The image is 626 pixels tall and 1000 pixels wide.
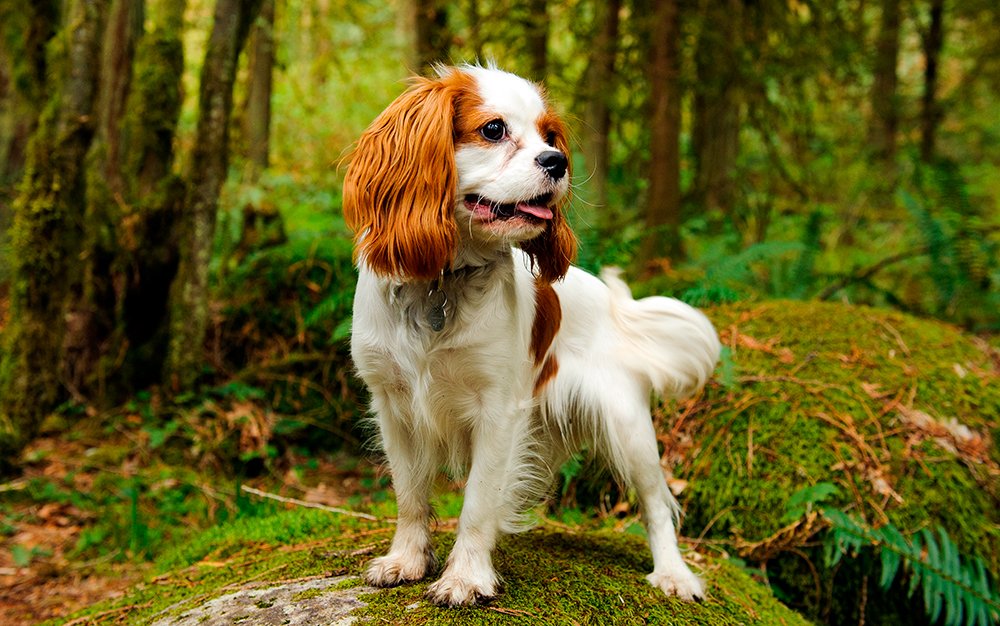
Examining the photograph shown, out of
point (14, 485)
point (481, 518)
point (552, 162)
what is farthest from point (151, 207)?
point (552, 162)

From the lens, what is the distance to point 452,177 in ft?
8.18

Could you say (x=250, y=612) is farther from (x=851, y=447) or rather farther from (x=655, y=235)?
(x=655, y=235)

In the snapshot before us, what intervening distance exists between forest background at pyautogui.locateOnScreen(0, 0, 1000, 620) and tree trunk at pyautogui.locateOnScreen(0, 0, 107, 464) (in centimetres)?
1

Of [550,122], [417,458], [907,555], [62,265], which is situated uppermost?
[550,122]

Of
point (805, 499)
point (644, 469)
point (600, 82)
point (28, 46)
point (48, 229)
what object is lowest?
point (805, 499)

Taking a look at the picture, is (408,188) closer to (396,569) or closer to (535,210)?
(535,210)

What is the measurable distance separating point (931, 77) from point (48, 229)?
11.8 metres

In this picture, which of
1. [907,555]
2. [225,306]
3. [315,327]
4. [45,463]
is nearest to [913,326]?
[907,555]

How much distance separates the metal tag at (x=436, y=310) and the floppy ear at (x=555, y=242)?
32 centimetres

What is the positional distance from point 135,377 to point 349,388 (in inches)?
58.0

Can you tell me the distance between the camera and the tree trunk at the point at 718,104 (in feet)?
24.7

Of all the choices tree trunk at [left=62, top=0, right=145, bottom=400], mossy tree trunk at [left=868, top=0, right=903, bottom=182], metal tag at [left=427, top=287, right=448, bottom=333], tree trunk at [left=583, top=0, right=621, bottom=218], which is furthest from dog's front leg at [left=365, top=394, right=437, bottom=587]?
mossy tree trunk at [left=868, top=0, right=903, bottom=182]

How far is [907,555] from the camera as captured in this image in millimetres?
3557

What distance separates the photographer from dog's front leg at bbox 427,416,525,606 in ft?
8.59
